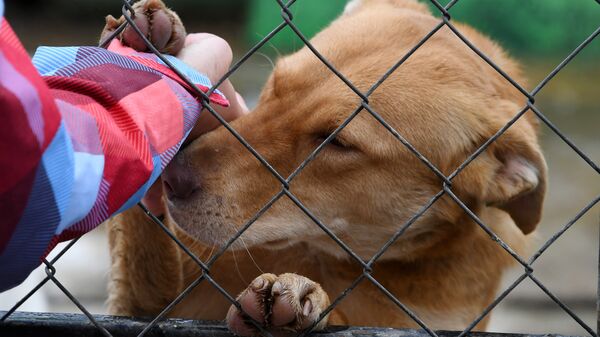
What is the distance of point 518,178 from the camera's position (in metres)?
2.89

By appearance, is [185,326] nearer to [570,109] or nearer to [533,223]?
[533,223]

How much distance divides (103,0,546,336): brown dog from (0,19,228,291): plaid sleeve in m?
0.75

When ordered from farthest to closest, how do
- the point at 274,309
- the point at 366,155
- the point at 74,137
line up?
the point at 366,155, the point at 274,309, the point at 74,137

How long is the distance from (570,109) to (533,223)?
22.5ft

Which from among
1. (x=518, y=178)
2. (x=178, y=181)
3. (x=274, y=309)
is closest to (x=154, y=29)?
(x=178, y=181)

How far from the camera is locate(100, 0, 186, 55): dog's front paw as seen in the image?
212 cm

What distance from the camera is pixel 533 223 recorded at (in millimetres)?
2932

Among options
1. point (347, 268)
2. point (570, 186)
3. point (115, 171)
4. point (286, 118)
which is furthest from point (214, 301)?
point (570, 186)

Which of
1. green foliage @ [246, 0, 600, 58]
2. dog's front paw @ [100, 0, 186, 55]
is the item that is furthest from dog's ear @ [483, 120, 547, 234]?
green foliage @ [246, 0, 600, 58]

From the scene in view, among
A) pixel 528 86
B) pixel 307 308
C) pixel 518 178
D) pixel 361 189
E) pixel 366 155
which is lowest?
pixel 307 308

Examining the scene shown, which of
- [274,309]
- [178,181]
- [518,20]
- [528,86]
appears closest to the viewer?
[274,309]

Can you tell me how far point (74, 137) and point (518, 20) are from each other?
8937mm

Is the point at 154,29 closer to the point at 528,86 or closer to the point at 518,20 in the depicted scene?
the point at 528,86

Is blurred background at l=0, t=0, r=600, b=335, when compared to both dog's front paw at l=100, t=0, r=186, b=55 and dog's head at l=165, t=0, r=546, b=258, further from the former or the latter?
dog's front paw at l=100, t=0, r=186, b=55
